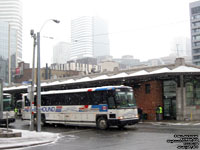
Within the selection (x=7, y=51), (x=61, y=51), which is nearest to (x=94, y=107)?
(x=61, y=51)

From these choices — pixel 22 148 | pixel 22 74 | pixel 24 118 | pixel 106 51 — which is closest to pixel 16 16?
pixel 106 51

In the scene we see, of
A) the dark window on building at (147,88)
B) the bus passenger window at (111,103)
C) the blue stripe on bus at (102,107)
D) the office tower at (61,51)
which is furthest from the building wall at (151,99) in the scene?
the office tower at (61,51)

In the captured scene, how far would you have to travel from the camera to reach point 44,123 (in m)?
28.9

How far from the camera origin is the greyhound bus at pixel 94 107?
877 inches

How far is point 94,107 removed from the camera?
2383cm

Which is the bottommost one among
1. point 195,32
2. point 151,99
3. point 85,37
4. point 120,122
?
point 120,122

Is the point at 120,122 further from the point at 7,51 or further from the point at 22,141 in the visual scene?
the point at 7,51

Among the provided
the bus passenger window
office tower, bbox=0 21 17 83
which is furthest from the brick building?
office tower, bbox=0 21 17 83

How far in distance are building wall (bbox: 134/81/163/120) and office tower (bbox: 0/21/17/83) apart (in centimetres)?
11786

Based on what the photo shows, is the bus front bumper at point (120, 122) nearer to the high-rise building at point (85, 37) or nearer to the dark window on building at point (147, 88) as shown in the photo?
the dark window on building at point (147, 88)

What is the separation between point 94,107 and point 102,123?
1543mm

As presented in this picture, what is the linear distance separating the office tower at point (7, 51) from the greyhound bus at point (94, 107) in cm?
11990

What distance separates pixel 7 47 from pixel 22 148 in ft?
473

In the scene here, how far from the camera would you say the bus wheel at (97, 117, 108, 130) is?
2267cm
